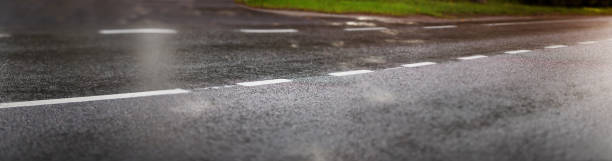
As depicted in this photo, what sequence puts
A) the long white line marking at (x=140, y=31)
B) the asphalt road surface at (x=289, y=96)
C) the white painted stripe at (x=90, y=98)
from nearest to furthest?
the asphalt road surface at (x=289, y=96), the white painted stripe at (x=90, y=98), the long white line marking at (x=140, y=31)

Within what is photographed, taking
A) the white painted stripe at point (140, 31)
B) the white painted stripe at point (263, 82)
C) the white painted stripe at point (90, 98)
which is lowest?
the white painted stripe at point (140, 31)

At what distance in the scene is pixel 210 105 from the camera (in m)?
5.20

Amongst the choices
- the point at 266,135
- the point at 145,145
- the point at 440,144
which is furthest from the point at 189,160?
the point at 440,144

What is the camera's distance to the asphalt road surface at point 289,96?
13.2ft

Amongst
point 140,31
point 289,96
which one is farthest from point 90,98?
point 140,31

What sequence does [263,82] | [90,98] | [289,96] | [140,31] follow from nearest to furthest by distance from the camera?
[90,98], [289,96], [263,82], [140,31]

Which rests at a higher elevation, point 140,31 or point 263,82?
point 263,82

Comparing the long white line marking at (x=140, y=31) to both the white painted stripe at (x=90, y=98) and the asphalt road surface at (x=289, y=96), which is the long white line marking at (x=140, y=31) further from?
the white painted stripe at (x=90, y=98)

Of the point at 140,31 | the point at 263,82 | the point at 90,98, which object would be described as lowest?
the point at 140,31

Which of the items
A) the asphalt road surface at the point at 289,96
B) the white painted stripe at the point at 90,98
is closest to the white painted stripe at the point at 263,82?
the asphalt road surface at the point at 289,96

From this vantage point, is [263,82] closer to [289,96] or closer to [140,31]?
[289,96]

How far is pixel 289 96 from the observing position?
571 centimetres

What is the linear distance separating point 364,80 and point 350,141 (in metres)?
2.67

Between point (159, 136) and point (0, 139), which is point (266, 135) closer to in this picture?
point (159, 136)
